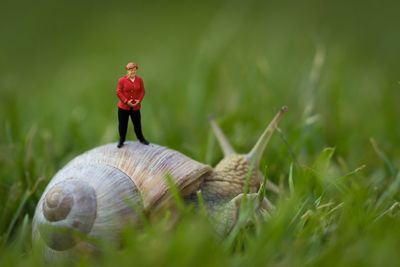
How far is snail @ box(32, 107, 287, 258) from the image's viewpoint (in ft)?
8.09

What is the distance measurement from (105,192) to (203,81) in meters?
2.54

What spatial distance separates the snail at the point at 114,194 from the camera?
2467 millimetres

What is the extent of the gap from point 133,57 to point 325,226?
16.5ft

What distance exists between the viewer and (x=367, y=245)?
212cm

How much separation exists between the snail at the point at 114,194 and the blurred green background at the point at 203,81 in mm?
349

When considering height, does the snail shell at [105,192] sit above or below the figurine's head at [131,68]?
below

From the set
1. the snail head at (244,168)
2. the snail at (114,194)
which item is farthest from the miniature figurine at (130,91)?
the snail head at (244,168)

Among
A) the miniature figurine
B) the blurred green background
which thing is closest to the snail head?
the blurred green background

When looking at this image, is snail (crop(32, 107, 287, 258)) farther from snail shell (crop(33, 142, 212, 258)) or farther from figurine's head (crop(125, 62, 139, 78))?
figurine's head (crop(125, 62, 139, 78))

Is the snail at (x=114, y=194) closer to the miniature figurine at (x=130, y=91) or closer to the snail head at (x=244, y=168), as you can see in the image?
the snail head at (x=244, y=168)

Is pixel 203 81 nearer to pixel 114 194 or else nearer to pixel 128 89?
pixel 128 89

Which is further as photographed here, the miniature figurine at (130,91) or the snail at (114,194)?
the miniature figurine at (130,91)

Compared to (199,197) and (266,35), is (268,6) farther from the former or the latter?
(199,197)

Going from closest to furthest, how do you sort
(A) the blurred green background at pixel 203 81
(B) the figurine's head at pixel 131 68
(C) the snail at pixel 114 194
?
(C) the snail at pixel 114 194 < (B) the figurine's head at pixel 131 68 < (A) the blurred green background at pixel 203 81
